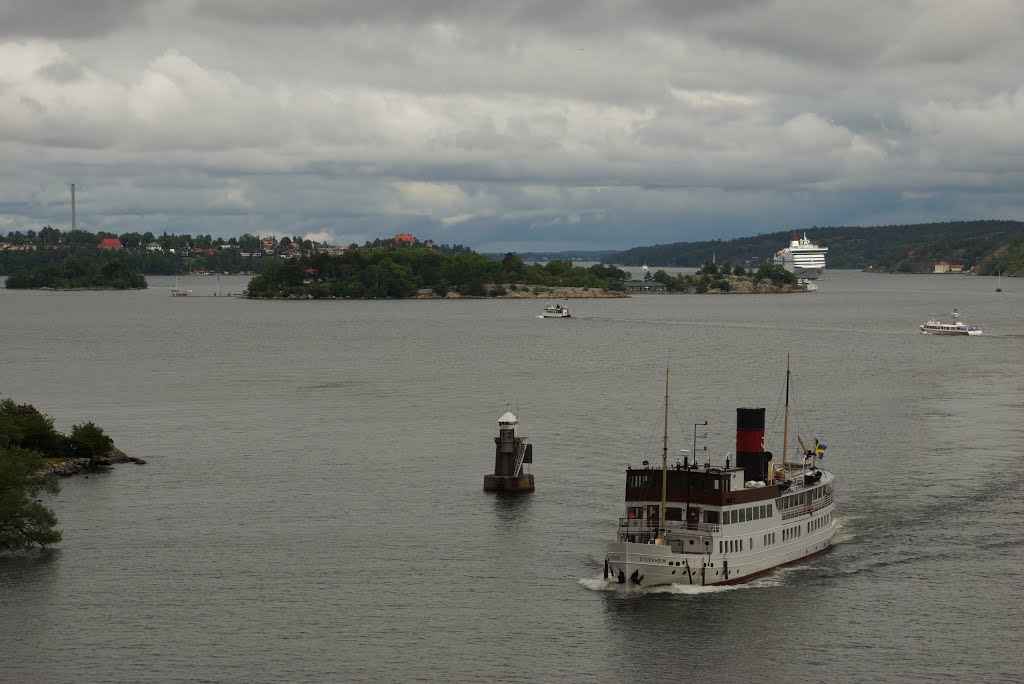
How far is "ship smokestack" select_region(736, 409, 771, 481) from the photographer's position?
6059 cm

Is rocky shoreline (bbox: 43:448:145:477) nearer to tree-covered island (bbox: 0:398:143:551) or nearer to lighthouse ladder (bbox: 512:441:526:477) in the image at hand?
tree-covered island (bbox: 0:398:143:551)

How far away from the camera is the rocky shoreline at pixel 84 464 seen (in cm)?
7494

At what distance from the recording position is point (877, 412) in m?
101

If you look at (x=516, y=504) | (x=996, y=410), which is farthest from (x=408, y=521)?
(x=996, y=410)

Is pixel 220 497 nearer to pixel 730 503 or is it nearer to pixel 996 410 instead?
pixel 730 503

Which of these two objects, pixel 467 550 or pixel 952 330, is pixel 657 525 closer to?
pixel 467 550

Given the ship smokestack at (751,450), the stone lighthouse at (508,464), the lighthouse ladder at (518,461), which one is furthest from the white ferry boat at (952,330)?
the ship smokestack at (751,450)

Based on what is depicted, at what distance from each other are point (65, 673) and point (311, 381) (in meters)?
80.1

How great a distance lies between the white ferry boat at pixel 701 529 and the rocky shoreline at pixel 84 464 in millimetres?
34716

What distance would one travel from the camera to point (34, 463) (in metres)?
64.7

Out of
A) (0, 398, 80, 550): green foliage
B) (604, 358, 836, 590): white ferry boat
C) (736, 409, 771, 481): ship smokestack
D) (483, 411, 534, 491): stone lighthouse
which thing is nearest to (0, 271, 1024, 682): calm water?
(604, 358, 836, 590): white ferry boat

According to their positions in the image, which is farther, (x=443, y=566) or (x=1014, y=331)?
(x=1014, y=331)

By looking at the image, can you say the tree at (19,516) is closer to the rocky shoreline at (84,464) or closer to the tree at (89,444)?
the rocky shoreline at (84,464)

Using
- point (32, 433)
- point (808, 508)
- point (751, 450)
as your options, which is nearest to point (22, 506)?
point (32, 433)
